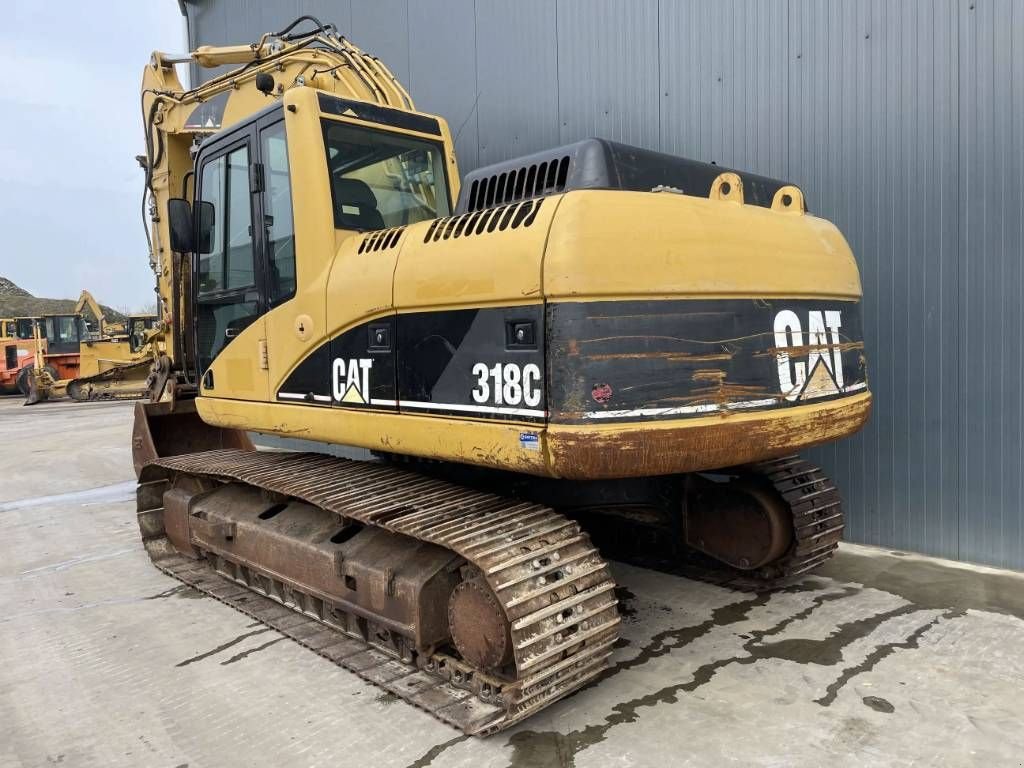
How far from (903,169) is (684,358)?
123 inches

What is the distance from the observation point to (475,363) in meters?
3.07

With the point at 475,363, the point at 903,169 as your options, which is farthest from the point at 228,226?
the point at 903,169

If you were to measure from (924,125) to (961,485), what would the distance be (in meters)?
2.31

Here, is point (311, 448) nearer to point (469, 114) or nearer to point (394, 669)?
point (469, 114)

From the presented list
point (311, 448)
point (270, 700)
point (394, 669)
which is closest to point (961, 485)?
point (394, 669)

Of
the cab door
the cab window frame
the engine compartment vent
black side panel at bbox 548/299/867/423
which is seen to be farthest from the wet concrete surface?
the cab window frame

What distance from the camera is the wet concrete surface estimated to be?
9.43 ft

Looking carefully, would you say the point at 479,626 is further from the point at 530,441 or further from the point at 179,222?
the point at 179,222

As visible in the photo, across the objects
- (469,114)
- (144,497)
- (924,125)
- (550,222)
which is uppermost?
(469,114)

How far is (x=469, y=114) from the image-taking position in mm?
8047

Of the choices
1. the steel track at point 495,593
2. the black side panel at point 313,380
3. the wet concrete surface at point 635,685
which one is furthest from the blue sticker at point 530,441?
the black side panel at point 313,380

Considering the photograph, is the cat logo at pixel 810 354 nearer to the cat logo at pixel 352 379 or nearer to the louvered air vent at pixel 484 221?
the louvered air vent at pixel 484 221

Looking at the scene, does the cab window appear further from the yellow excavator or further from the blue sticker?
the blue sticker

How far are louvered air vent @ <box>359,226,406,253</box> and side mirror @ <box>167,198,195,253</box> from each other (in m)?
1.39
